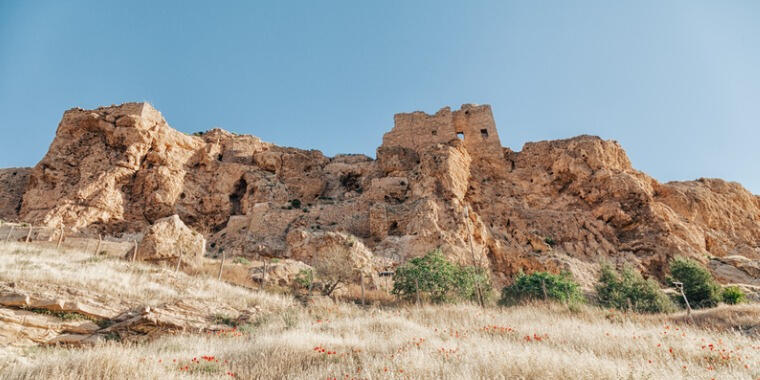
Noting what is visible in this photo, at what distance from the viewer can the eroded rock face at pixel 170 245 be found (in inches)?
548

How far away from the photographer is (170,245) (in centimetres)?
1440

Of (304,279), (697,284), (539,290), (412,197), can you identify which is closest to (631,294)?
(697,284)

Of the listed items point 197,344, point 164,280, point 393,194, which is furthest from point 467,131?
point 197,344

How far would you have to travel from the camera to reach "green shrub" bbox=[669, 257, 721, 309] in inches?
599

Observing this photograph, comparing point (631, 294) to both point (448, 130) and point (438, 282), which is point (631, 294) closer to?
point (438, 282)

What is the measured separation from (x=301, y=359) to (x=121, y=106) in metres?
32.2

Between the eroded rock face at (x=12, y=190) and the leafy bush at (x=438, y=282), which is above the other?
the eroded rock face at (x=12, y=190)

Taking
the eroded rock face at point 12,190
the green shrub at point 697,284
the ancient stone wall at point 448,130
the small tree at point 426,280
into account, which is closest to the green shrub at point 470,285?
the small tree at point 426,280

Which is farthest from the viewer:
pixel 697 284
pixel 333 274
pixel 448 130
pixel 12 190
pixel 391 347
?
pixel 448 130

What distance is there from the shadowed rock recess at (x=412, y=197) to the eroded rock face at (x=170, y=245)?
576 cm

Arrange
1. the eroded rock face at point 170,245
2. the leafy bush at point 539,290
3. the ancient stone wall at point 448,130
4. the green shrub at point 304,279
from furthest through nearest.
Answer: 1. the ancient stone wall at point 448,130
2. the green shrub at point 304,279
3. the eroded rock face at point 170,245
4. the leafy bush at point 539,290

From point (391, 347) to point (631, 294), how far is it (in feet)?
44.9

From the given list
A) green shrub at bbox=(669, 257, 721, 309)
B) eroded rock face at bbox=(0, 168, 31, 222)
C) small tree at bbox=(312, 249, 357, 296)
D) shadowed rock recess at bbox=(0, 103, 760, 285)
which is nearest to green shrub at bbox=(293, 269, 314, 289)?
small tree at bbox=(312, 249, 357, 296)

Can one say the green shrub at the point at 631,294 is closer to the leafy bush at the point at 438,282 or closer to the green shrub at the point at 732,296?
the green shrub at the point at 732,296
